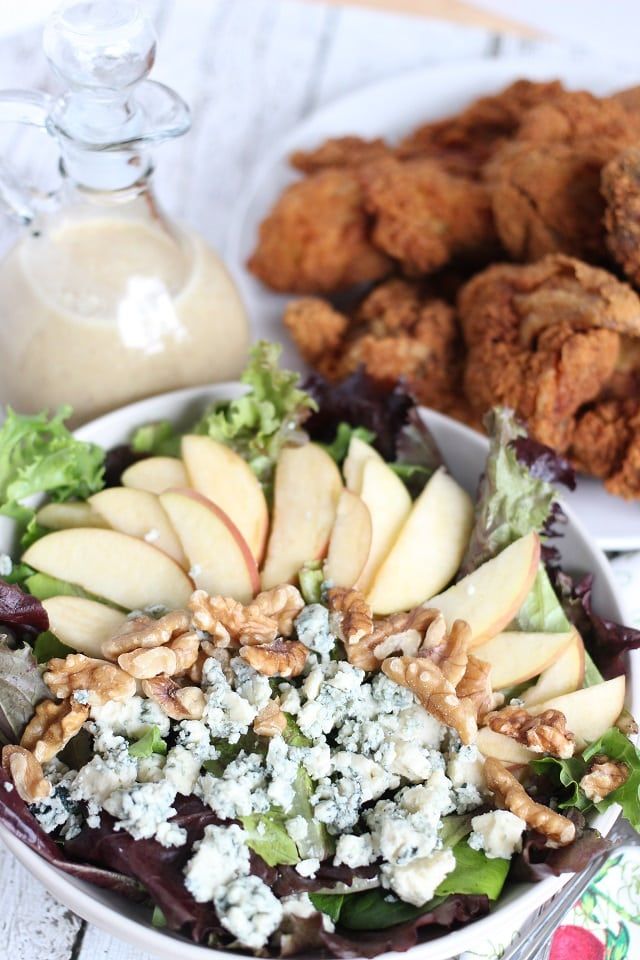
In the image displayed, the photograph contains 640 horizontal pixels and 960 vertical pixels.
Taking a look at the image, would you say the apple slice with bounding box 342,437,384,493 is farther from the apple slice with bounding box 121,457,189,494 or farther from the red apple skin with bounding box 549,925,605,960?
the red apple skin with bounding box 549,925,605,960

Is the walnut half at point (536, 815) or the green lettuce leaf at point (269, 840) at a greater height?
the walnut half at point (536, 815)

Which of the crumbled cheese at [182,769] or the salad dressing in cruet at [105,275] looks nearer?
the crumbled cheese at [182,769]

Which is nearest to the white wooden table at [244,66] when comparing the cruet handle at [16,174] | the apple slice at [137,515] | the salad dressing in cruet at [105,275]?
the salad dressing in cruet at [105,275]

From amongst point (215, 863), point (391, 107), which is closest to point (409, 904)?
point (215, 863)

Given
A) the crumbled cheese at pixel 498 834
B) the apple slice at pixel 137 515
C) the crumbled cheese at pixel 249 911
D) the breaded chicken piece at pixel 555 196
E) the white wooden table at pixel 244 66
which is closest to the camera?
the crumbled cheese at pixel 249 911

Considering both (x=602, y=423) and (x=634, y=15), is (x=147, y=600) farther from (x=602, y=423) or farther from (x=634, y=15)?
(x=634, y=15)

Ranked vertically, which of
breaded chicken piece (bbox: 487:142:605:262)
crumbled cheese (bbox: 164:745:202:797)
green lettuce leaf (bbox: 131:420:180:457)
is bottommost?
crumbled cheese (bbox: 164:745:202:797)

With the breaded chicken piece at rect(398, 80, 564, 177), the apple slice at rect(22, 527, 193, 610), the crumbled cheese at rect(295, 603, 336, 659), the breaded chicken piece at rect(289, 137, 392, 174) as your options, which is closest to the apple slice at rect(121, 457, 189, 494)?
the apple slice at rect(22, 527, 193, 610)

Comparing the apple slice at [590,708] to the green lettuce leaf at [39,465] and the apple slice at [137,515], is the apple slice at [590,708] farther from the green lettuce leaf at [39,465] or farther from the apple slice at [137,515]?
the green lettuce leaf at [39,465]

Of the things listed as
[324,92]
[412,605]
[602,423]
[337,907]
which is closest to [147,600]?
[412,605]
